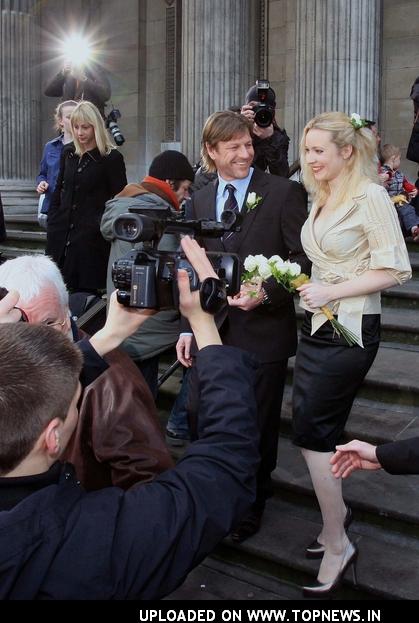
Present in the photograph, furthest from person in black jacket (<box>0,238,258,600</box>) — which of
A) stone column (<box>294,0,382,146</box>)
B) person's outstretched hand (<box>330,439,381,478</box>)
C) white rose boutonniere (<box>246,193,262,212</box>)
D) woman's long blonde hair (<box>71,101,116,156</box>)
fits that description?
stone column (<box>294,0,382,146</box>)

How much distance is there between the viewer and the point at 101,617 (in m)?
1.49

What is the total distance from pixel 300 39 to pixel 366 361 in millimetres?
6088

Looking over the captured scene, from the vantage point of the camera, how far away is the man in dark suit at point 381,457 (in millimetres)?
2232

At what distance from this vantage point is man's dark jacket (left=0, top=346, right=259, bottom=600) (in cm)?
139

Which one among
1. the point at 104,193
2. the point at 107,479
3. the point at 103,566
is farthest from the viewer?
the point at 104,193

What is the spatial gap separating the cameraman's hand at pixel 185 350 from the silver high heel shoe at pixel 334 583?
1088 mm

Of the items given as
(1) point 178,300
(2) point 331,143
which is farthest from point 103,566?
(2) point 331,143

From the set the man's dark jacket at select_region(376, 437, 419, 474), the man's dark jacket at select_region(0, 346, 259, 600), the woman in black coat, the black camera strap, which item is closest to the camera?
the man's dark jacket at select_region(0, 346, 259, 600)

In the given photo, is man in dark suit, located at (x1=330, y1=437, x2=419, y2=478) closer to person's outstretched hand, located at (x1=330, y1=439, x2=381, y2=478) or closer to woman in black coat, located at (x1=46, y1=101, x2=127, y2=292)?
person's outstretched hand, located at (x1=330, y1=439, x2=381, y2=478)

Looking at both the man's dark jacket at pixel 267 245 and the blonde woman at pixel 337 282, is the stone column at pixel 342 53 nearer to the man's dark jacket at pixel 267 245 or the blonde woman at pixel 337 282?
the man's dark jacket at pixel 267 245

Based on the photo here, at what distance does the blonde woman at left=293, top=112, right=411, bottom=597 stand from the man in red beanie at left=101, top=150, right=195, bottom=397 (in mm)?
1374

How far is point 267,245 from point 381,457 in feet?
5.31

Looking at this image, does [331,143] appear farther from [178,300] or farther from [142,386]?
[178,300]

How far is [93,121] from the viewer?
5.39 m
